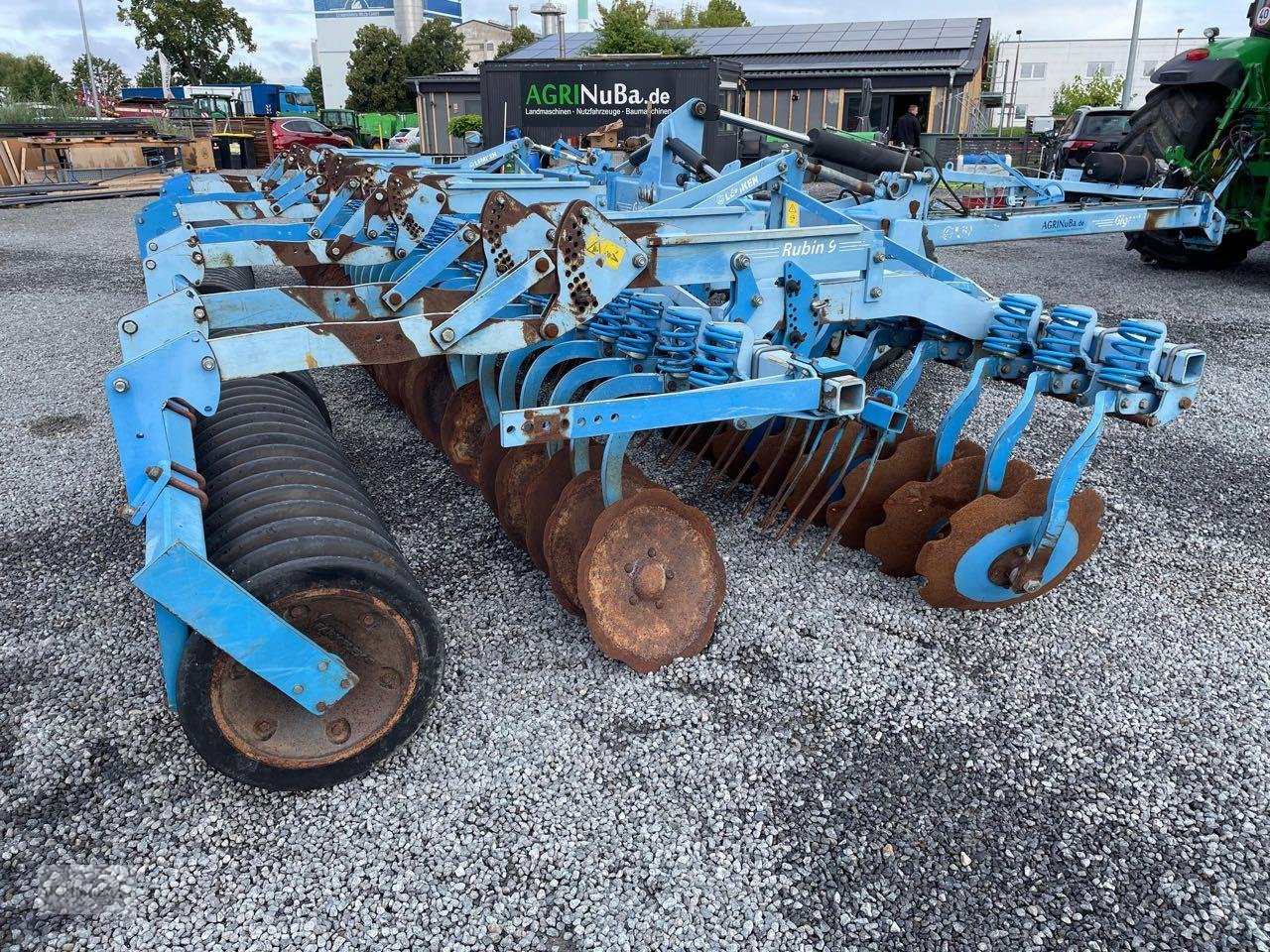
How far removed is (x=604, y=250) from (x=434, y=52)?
40034mm

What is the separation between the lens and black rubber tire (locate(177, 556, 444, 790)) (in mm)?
2006

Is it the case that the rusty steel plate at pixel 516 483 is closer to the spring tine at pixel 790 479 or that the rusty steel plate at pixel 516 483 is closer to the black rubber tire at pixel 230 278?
the spring tine at pixel 790 479

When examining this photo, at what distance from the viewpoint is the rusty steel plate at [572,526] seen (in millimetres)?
2811

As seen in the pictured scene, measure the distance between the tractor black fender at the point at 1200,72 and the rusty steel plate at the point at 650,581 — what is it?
7111 millimetres

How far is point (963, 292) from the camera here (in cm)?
338

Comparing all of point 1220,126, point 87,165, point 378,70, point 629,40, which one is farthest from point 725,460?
point 378,70

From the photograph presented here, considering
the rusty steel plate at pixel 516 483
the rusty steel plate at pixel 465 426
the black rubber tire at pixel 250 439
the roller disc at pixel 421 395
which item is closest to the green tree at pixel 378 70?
the roller disc at pixel 421 395

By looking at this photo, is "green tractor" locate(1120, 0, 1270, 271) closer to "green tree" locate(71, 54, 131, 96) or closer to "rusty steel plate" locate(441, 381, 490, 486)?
"rusty steel plate" locate(441, 381, 490, 486)

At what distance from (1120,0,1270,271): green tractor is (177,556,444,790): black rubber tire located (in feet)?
23.3

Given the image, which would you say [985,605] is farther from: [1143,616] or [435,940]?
[435,940]

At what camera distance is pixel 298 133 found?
21578 mm

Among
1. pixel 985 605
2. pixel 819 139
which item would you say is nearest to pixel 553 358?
pixel 985 605

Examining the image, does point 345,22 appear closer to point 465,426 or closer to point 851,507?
point 465,426

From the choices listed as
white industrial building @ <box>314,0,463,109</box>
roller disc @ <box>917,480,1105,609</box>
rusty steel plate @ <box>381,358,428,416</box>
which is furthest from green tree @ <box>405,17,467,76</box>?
roller disc @ <box>917,480,1105,609</box>
